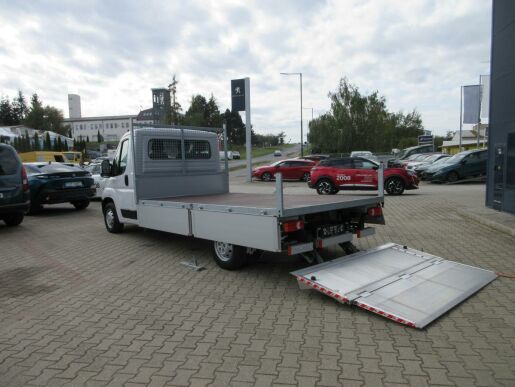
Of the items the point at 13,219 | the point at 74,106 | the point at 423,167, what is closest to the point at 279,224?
the point at 13,219

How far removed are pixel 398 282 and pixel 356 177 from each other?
11.8 metres

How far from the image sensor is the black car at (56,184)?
11.3 m

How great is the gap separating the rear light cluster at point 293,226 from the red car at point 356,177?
11501 mm

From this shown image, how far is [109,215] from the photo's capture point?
8.52m

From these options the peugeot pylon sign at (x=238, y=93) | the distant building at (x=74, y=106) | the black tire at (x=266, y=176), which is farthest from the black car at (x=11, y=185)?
the distant building at (x=74, y=106)

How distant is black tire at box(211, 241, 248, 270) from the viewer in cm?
532

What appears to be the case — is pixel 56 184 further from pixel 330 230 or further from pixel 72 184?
pixel 330 230

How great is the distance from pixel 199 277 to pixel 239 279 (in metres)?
0.56

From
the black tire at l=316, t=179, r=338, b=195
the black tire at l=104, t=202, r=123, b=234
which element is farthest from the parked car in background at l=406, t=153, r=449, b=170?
the black tire at l=104, t=202, r=123, b=234

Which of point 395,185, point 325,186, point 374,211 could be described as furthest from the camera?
point 325,186

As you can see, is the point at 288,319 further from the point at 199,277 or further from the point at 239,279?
the point at 199,277

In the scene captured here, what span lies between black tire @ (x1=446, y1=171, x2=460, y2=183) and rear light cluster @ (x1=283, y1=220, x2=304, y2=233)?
715 inches

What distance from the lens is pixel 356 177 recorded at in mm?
15836

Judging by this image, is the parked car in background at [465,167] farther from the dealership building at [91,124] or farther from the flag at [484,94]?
the dealership building at [91,124]
